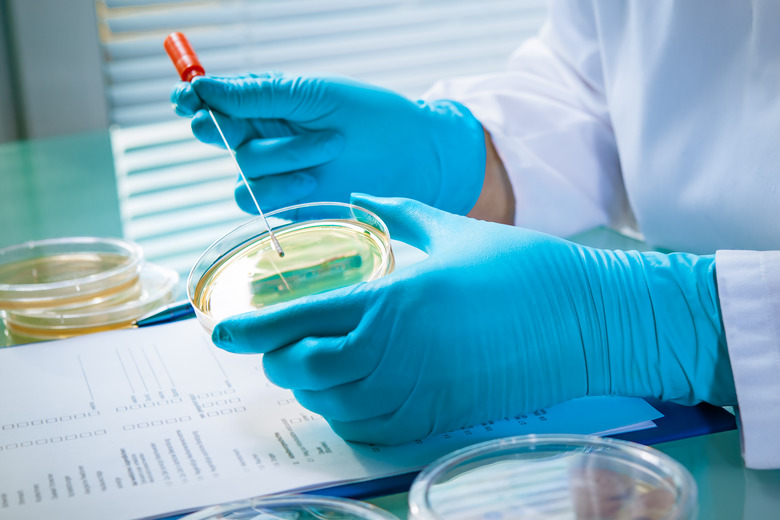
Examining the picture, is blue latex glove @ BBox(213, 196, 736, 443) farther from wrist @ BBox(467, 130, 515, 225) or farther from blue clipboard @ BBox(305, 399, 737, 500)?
wrist @ BBox(467, 130, 515, 225)

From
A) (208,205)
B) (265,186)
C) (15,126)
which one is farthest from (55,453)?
(15,126)

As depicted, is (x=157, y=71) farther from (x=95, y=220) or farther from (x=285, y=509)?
(x=285, y=509)

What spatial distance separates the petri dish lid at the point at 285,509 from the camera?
522mm

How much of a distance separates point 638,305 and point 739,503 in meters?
0.19

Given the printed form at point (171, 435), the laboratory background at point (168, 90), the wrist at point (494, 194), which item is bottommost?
the printed form at point (171, 435)

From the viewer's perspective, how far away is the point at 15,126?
2254 millimetres

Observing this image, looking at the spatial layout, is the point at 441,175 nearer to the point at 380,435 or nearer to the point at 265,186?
the point at 265,186

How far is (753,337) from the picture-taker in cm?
68

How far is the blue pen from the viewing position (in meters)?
0.95

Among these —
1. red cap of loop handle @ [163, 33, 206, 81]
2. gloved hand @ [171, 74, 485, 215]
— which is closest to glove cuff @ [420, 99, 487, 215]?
gloved hand @ [171, 74, 485, 215]

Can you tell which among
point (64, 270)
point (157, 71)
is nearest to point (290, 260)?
point (64, 270)

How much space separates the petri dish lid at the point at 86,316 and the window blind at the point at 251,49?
0.46m

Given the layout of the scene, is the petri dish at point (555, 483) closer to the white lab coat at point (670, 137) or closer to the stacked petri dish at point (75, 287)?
the white lab coat at point (670, 137)

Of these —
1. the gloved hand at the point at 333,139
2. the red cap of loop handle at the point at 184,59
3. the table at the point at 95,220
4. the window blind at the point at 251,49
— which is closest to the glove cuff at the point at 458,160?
the gloved hand at the point at 333,139
